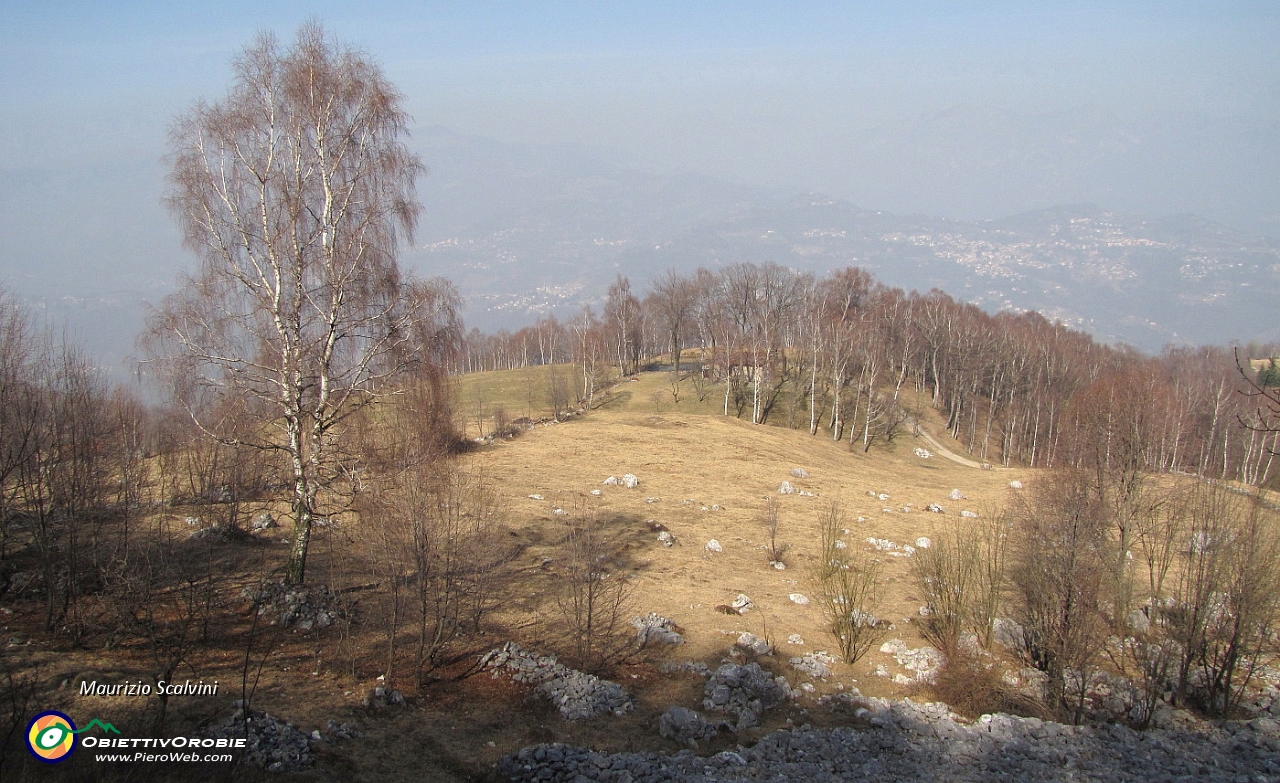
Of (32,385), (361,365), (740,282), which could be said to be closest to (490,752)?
(361,365)

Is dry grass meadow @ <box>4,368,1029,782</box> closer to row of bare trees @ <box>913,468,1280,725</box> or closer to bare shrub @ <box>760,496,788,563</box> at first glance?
bare shrub @ <box>760,496,788,563</box>

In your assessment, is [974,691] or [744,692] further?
[974,691]

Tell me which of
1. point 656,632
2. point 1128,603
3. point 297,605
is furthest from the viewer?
point 656,632

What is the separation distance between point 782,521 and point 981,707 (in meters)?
15.7

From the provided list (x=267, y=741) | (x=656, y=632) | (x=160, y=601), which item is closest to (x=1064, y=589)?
(x=656, y=632)

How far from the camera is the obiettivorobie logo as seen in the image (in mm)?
8922

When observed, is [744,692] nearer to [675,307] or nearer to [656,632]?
[656,632]

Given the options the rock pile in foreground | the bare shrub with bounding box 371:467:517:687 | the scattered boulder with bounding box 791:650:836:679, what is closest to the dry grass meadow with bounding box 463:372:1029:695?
the scattered boulder with bounding box 791:650:836:679

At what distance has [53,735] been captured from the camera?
9.27 metres

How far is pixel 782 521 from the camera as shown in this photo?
30.8 m

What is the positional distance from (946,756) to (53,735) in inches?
584

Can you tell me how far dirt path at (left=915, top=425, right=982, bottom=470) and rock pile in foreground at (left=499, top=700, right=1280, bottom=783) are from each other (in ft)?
162

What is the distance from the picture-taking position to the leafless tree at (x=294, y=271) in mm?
14805

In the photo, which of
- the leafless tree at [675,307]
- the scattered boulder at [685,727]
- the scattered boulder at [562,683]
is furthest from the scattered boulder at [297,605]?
the leafless tree at [675,307]
